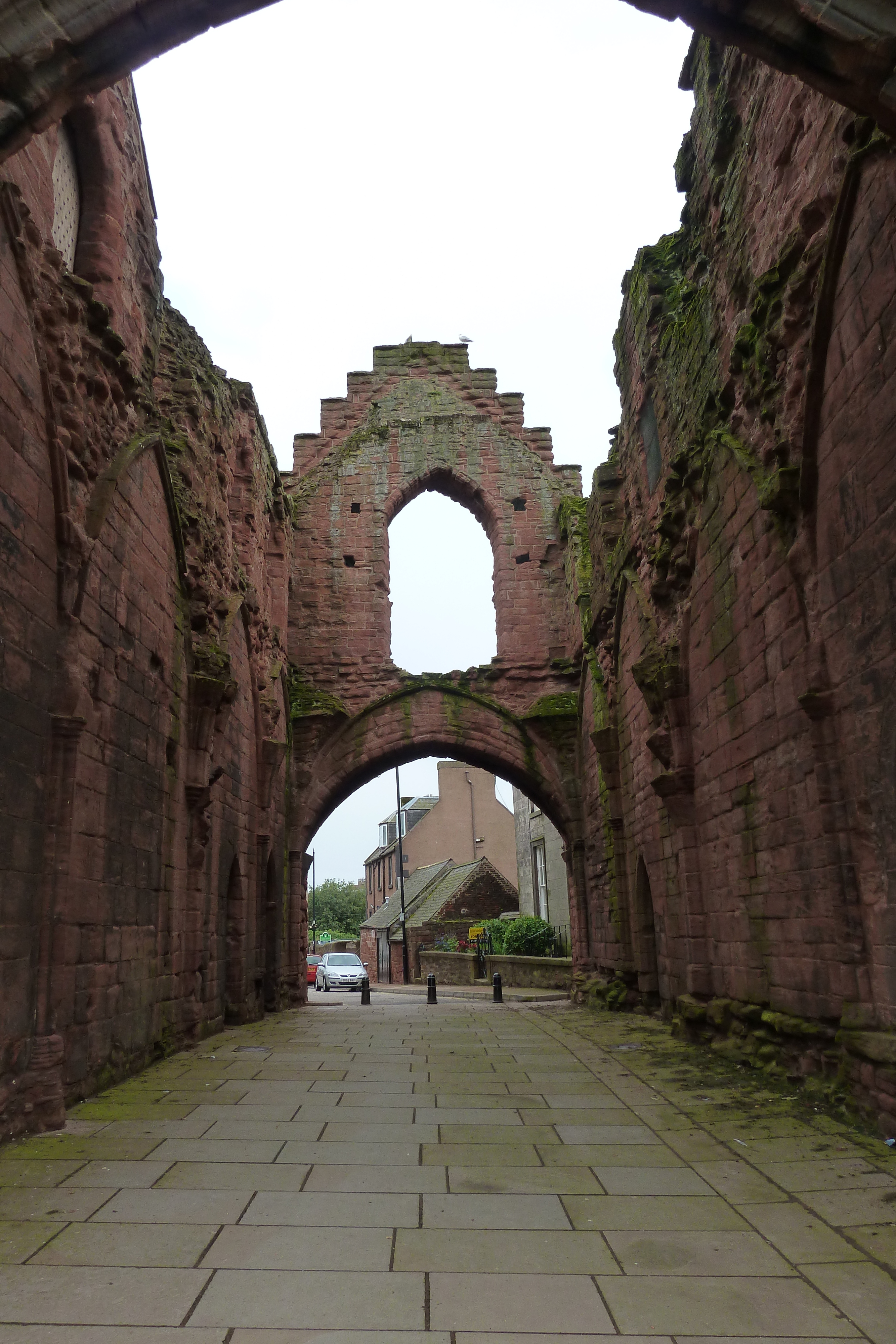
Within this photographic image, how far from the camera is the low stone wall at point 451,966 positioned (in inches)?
1052

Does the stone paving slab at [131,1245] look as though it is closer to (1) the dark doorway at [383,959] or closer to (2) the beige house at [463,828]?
(1) the dark doorway at [383,959]

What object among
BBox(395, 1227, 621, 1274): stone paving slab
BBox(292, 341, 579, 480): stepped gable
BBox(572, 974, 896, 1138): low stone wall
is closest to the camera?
BBox(395, 1227, 621, 1274): stone paving slab

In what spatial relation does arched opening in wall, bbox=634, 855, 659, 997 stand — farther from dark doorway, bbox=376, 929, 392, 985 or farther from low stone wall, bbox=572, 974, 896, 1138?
dark doorway, bbox=376, 929, 392, 985

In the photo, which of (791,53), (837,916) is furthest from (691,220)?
(837,916)

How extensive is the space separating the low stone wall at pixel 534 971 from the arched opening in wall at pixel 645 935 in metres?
6.30

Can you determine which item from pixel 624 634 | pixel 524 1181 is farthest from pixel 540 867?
pixel 524 1181

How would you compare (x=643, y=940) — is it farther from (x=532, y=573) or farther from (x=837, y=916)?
(x=532, y=573)

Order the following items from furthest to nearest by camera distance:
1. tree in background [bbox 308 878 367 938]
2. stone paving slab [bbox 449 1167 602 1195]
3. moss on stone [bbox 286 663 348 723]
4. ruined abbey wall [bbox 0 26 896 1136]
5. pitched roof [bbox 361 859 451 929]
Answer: tree in background [bbox 308 878 367 938] → pitched roof [bbox 361 859 451 929] → moss on stone [bbox 286 663 348 723] → ruined abbey wall [bbox 0 26 896 1136] → stone paving slab [bbox 449 1167 602 1195]

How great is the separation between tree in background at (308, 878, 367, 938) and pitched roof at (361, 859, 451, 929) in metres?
25.9

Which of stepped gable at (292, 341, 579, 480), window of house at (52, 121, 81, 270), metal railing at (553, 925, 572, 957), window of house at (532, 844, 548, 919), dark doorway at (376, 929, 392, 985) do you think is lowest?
dark doorway at (376, 929, 392, 985)

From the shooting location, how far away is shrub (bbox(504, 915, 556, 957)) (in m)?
22.7

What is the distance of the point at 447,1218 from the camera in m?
3.58

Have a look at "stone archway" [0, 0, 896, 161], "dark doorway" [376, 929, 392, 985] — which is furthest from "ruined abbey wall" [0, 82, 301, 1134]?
"dark doorway" [376, 929, 392, 985]

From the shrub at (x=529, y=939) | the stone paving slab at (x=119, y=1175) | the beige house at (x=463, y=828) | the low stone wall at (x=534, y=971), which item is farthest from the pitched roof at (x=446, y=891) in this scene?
the stone paving slab at (x=119, y=1175)
